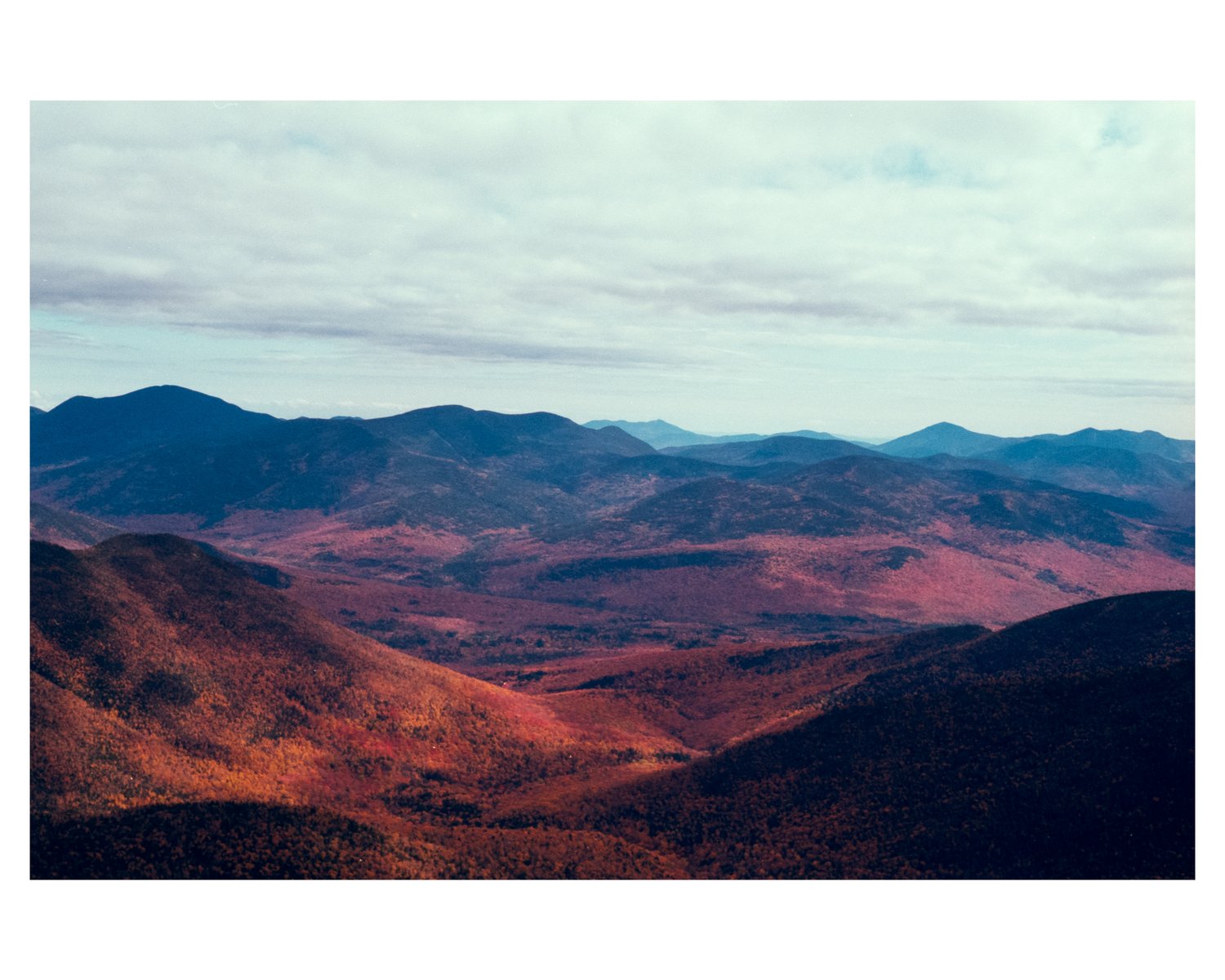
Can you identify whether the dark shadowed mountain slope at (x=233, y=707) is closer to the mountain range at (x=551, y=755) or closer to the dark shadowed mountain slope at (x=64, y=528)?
the mountain range at (x=551, y=755)

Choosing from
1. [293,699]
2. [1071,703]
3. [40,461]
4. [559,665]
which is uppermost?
[40,461]

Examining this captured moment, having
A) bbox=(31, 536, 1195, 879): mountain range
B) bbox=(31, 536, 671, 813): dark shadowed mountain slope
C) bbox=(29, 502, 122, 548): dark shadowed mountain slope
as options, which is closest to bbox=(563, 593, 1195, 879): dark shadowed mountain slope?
bbox=(31, 536, 1195, 879): mountain range

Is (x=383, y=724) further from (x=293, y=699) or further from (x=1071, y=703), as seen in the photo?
(x=1071, y=703)

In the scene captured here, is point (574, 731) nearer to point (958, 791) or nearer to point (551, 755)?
point (551, 755)

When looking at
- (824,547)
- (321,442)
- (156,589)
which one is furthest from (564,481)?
(156,589)

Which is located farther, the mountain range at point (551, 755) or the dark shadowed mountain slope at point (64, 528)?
the dark shadowed mountain slope at point (64, 528)

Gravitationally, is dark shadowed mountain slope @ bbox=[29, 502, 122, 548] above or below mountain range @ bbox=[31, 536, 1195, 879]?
above

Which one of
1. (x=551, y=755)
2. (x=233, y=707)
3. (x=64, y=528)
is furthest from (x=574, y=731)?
(x=64, y=528)

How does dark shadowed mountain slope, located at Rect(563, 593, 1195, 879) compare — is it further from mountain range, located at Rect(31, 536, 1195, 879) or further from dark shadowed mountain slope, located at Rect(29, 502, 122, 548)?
dark shadowed mountain slope, located at Rect(29, 502, 122, 548)

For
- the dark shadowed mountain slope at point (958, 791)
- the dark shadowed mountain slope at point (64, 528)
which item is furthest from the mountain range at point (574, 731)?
the dark shadowed mountain slope at point (64, 528)
